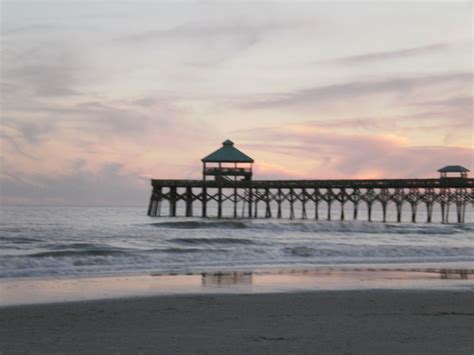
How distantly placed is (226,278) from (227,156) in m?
36.0

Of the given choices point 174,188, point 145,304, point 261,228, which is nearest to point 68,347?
point 145,304

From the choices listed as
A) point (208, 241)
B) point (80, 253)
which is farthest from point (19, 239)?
point (80, 253)

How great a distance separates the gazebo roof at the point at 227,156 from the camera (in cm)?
5009

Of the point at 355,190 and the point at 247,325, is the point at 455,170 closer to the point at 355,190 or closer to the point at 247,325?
the point at 355,190

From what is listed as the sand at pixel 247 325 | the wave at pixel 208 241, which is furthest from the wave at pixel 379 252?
the sand at pixel 247 325

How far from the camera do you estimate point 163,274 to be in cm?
1561

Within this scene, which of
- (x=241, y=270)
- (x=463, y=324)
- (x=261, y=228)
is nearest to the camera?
(x=463, y=324)

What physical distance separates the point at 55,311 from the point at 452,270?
1172 centimetres

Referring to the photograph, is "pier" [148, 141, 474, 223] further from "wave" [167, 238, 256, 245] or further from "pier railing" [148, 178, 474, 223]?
"wave" [167, 238, 256, 245]

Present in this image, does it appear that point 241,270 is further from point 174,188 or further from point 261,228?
point 174,188

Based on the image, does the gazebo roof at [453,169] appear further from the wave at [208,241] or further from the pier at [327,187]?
the wave at [208,241]

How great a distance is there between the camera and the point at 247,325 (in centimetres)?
855

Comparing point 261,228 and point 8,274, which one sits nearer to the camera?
point 8,274

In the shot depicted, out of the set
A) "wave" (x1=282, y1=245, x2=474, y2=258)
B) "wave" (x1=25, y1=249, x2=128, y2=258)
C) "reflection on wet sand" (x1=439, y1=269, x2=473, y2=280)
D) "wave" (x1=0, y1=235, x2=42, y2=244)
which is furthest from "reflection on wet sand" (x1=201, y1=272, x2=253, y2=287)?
"wave" (x1=0, y1=235, x2=42, y2=244)
